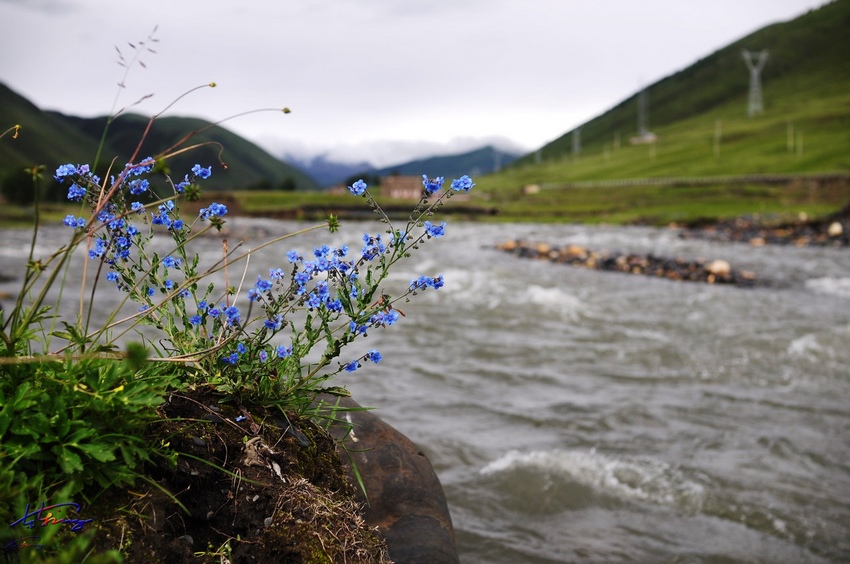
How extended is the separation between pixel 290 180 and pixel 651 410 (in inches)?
6093

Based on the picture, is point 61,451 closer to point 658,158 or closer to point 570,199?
point 570,199

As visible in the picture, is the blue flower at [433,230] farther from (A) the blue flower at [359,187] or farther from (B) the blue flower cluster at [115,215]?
(B) the blue flower cluster at [115,215]

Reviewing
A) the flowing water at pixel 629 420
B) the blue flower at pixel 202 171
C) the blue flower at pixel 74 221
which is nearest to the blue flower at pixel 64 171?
the blue flower at pixel 74 221

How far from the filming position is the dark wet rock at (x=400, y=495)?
4086mm

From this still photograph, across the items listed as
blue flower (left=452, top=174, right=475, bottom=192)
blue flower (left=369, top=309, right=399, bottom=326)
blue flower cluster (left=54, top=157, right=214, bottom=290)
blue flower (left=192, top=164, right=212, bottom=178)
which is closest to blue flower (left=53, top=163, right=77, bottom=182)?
blue flower cluster (left=54, top=157, right=214, bottom=290)

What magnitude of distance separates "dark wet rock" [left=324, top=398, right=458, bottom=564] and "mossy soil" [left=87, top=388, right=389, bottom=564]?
21.1 inches

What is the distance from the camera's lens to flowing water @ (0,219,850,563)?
22.7 ft

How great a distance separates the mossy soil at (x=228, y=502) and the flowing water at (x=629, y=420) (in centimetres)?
326

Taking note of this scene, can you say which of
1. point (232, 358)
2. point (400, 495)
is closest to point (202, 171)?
point (232, 358)

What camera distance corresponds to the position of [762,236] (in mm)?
42188

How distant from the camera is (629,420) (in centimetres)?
1013

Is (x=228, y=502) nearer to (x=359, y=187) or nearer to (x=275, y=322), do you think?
(x=275, y=322)

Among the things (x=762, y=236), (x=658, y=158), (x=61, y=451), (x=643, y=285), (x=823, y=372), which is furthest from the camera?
(x=658, y=158)

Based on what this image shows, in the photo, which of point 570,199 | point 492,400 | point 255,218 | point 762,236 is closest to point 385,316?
point 492,400
